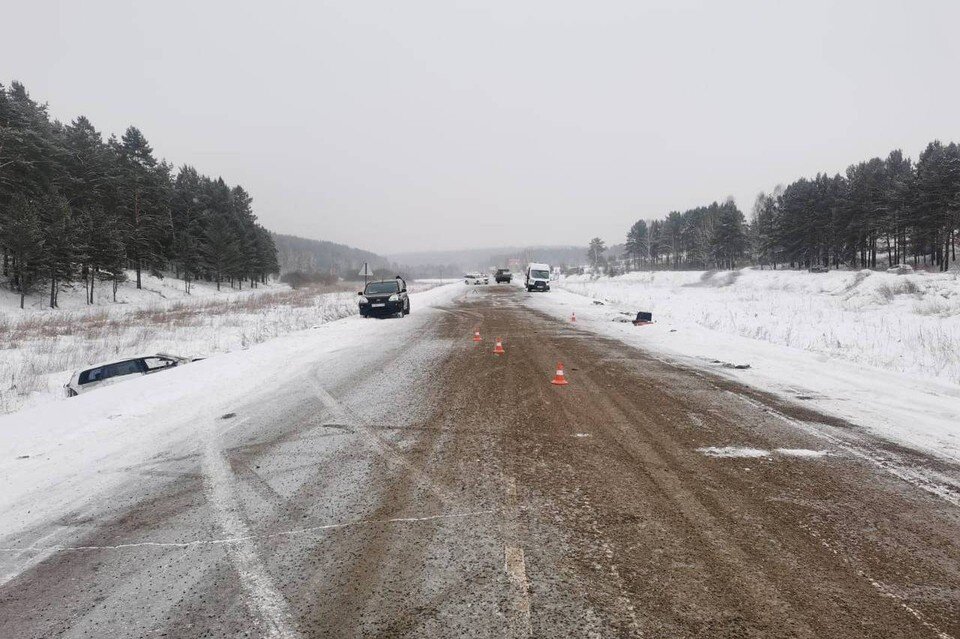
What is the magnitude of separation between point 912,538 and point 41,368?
59.4ft

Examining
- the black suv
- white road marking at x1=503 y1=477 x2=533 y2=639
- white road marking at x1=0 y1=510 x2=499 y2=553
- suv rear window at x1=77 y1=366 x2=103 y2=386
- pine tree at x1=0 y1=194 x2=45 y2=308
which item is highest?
pine tree at x1=0 y1=194 x2=45 y2=308

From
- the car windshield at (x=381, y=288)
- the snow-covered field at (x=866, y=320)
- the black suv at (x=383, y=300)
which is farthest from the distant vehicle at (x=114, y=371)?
the snow-covered field at (x=866, y=320)

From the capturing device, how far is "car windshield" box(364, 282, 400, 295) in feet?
70.1

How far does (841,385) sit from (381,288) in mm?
18042

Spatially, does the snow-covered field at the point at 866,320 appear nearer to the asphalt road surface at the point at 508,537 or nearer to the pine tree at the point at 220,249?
the asphalt road surface at the point at 508,537

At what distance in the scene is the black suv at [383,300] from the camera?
20.8m

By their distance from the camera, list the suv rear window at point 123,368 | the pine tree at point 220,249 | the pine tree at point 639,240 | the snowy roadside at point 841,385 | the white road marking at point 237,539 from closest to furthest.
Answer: the white road marking at point 237,539 < the snowy roadside at point 841,385 < the suv rear window at point 123,368 < the pine tree at point 220,249 < the pine tree at point 639,240

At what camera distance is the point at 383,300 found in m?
20.7

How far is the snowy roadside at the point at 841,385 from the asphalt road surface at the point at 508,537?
0.62 m

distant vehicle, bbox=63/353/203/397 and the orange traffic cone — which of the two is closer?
the orange traffic cone

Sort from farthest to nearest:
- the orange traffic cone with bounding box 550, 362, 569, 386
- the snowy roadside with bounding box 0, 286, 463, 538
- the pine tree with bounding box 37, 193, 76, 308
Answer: the pine tree with bounding box 37, 193, 76, 308
the orange traffic cone with bounding box 550, 362, 569, 386
the snowy roadside with bounding box 0, 286, 463, 538

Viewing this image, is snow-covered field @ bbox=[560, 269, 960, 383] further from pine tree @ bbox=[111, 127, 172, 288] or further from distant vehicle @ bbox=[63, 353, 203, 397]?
pine tree @ bbox=[111, 127, 172, 288]

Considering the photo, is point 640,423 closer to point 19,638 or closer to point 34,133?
point 19,638

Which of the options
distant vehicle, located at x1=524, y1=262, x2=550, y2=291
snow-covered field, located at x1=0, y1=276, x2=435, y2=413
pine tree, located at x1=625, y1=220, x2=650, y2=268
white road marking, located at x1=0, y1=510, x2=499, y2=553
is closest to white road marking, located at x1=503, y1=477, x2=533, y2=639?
white road marking, located at x1=0, y1=510, x2=499, y2=553
